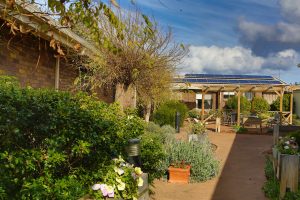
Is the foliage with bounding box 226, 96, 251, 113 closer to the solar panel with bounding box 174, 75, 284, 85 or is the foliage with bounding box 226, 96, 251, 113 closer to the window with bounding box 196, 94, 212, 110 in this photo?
the solar panel with bounding box 174, 75, 284, 85

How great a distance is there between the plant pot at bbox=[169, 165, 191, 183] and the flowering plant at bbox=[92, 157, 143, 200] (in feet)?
12.9

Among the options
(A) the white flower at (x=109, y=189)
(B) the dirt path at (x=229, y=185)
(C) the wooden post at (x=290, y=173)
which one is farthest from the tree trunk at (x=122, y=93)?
(A) the white flower at (x=109, y=189)

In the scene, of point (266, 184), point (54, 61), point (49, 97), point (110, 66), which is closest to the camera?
point (49, 97)

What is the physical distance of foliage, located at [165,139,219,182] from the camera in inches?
356

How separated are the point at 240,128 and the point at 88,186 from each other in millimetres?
18159

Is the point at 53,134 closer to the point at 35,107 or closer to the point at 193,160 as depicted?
the point at 35,107

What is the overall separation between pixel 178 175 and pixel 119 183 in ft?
14.7

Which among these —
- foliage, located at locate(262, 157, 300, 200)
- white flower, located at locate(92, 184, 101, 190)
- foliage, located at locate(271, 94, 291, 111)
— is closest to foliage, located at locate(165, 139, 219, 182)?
foliage, located at locate(262, 157, 300, 200)

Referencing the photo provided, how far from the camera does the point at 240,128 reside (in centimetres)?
2156

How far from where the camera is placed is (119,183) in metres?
4.45

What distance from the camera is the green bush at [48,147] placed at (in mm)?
3270

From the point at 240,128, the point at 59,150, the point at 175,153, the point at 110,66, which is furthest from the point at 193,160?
the point at 240,128

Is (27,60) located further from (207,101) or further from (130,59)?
(207,101)

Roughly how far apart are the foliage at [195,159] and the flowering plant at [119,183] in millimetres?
4374
